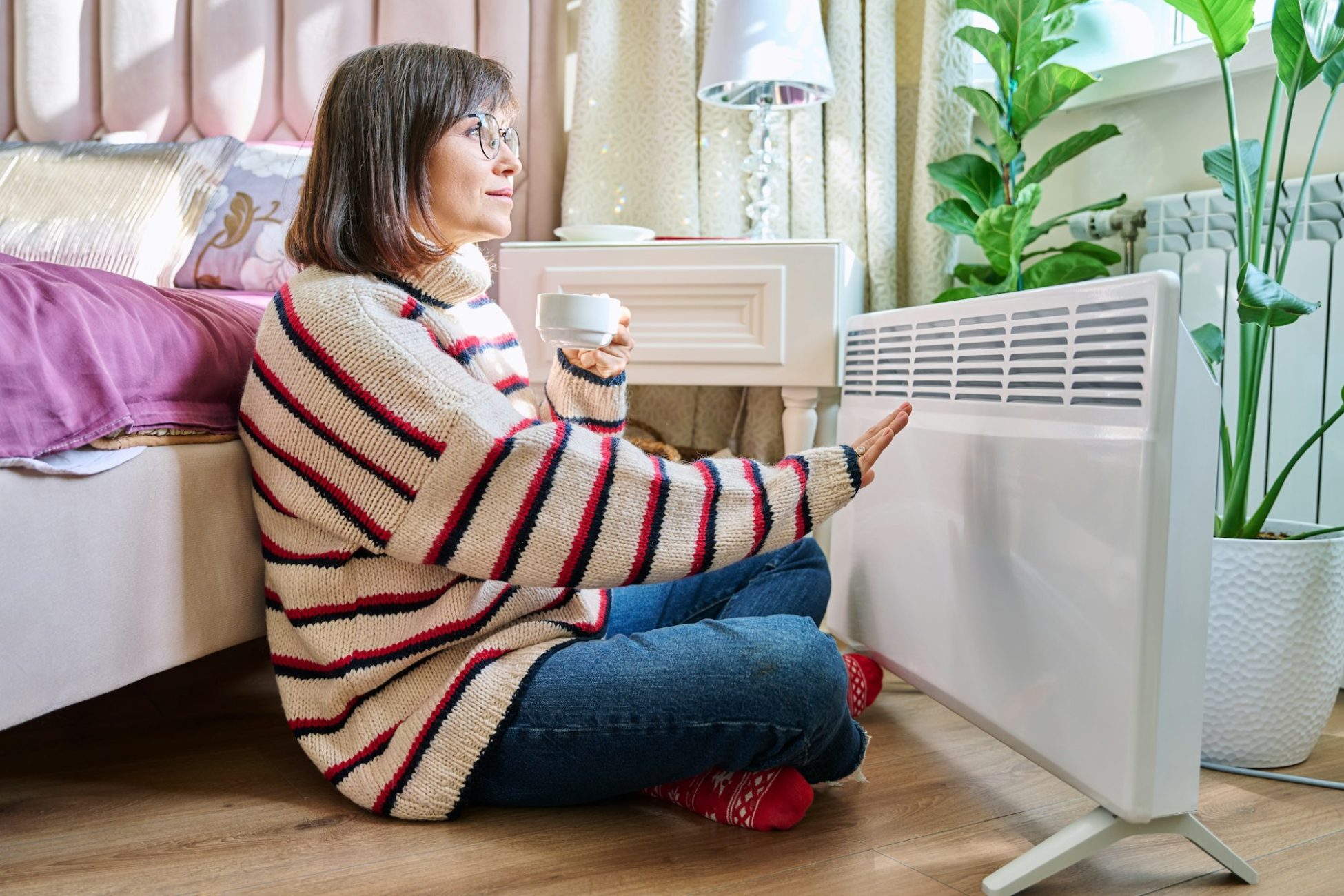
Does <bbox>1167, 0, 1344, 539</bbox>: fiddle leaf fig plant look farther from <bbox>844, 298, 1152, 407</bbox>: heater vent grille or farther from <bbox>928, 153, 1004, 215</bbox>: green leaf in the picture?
<bbox>928, 153, 1004, 215</bbox>: green leaf

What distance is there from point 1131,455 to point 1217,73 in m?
1.22

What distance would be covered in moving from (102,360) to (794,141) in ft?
4.77

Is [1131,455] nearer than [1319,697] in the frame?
Yes

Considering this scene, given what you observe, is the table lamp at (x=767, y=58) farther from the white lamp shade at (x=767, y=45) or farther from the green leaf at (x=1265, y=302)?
the green leaf at (x=1265, y=302)

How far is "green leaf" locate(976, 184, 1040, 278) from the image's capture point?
1570 mm

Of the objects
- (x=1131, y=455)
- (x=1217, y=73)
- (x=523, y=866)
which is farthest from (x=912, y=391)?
(x=1217, y=73)

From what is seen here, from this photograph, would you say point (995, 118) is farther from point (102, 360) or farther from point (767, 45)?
point (102, 360)

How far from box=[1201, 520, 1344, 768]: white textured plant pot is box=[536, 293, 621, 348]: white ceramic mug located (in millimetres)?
690

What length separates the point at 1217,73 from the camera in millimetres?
1693

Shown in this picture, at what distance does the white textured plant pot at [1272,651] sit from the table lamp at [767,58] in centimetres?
103

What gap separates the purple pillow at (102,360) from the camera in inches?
32.4

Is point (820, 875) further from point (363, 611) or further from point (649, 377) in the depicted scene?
point (649, 377)

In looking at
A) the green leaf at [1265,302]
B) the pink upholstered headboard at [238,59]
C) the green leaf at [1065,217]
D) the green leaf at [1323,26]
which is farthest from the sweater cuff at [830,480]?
the pink upholstered headboard at [238,59]

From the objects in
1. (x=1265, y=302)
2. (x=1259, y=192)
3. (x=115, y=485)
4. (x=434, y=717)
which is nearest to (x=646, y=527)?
(x=434, y=717)
